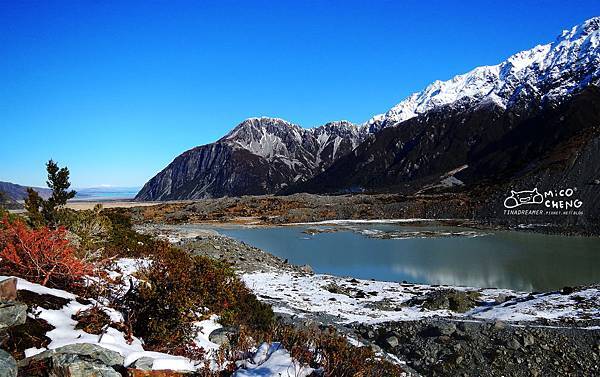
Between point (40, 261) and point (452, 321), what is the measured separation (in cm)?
1037

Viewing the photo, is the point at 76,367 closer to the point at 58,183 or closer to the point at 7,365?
the point at 7,365

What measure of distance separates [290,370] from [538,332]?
26.0 feet

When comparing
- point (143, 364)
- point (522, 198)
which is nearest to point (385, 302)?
point (143, 364)

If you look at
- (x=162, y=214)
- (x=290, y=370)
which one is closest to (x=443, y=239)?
(x=290, y=370)

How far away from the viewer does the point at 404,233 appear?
52719mm

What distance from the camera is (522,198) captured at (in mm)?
→ 62562

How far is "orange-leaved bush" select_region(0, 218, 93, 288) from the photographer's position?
26.0 ft

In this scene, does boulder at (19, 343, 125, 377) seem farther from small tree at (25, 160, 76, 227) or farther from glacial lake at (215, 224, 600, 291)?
glacial lake at (215, 224, 600, 291)

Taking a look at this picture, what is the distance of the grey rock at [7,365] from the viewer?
5141 millimetres

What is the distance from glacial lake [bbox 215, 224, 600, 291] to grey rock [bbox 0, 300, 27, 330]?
23866 mm

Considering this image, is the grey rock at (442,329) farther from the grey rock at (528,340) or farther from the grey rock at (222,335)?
the grey rock at (222,335)

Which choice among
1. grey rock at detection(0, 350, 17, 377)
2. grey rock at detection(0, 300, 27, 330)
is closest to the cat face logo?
grey rock at detection(0, 300, 27, 330)

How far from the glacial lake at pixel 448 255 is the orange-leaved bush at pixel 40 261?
2222 cm

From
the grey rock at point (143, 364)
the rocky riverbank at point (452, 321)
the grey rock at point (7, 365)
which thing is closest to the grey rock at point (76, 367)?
the grey rock at point (143, 364)
